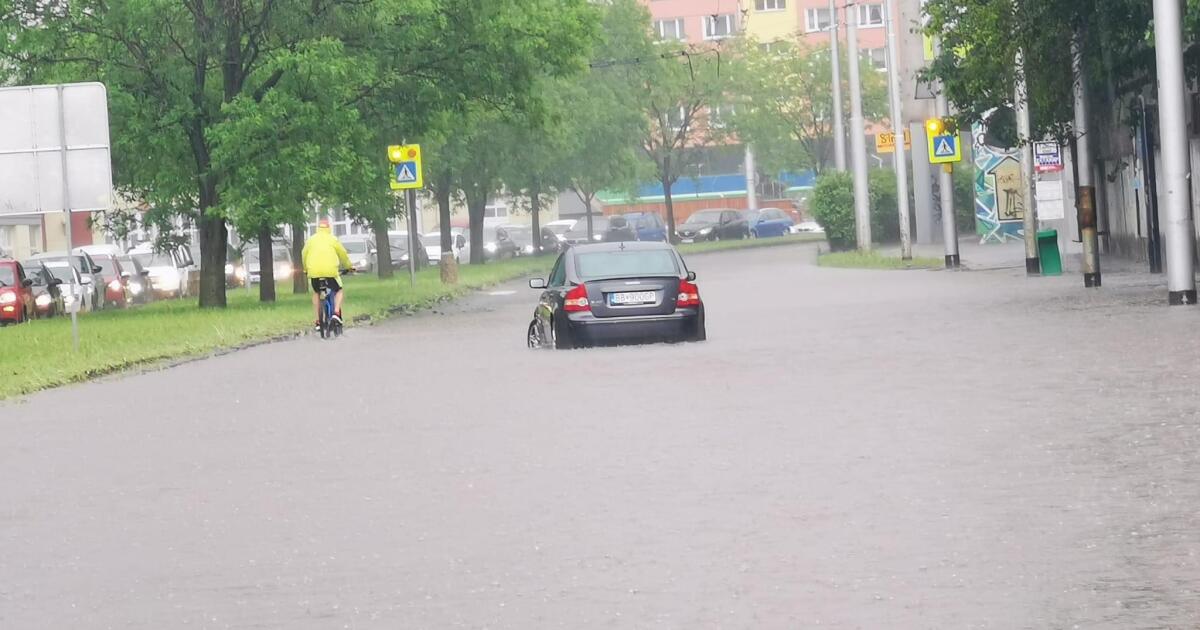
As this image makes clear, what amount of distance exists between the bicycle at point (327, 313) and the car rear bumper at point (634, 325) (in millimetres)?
6689

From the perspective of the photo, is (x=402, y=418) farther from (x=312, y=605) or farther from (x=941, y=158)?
(x=941, y=158)

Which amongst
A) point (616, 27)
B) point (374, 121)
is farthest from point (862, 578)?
point (616, 27)

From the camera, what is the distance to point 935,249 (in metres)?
60.8

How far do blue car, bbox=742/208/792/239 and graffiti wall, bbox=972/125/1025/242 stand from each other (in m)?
39.9

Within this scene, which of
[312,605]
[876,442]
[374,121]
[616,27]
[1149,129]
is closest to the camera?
[312,605]

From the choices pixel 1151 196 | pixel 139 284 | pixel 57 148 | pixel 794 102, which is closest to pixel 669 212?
pixel 794 102

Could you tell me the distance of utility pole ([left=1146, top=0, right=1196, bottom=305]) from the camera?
85.9ft

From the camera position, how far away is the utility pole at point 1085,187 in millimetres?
32344

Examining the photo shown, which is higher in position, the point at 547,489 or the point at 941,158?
the point at 941,158

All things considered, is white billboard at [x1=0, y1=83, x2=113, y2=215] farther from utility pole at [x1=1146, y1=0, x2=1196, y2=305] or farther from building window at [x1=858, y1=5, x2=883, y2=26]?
building window at [x1=858, y1=5, x2=883, y2=26]

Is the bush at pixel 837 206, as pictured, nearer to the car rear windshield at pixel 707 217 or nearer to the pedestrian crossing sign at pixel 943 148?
the pedestrian crossing sign at pixel 943 148

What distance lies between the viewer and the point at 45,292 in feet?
156

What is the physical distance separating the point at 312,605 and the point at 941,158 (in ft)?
126

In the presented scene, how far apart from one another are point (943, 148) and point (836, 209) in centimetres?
1904
